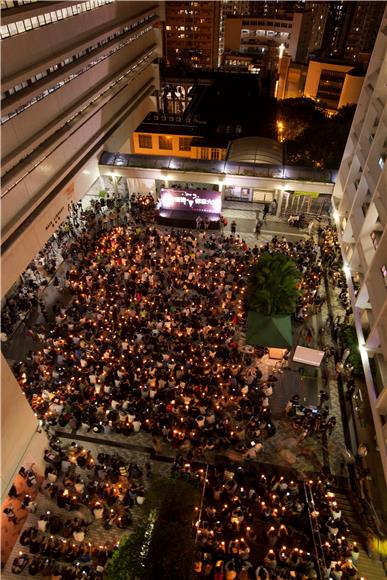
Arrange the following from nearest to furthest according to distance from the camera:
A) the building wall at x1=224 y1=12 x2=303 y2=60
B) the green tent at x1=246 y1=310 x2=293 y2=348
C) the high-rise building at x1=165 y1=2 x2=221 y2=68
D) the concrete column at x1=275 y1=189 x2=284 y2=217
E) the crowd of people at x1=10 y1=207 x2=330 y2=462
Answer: the crowd of people at x1=10 y1=207 x2=330 y2=462 → the green tent at x1=246 y1=310 x2=293 y2=348 → the concrete column at x1=275 y1=189 x2=284 y2=217 → the high-rise building at x1=165 y1=2 x2=221 y2=68 → the building wall at x1=224 y1=12 x2=303 y2=60

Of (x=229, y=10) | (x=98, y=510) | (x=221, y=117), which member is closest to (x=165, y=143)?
(x=221, y=117)

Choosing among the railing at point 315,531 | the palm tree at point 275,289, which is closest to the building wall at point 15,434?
the railing at point 315,531

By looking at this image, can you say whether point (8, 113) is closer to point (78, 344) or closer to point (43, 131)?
point (43, 131)

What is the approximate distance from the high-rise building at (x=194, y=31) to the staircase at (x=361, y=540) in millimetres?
81282

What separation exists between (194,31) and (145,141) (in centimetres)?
5870

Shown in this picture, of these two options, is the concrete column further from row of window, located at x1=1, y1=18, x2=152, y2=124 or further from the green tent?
row of window, located at x1=1, y1=18, x2=152, y2=124

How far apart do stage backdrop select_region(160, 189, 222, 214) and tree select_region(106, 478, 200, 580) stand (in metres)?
18.6

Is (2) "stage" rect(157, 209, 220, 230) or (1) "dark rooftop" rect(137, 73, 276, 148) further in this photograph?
(1) "dark rooftop" rect(137, 73, 276, 148)

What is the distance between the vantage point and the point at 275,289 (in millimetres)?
16953

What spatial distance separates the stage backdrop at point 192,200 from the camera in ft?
84.5

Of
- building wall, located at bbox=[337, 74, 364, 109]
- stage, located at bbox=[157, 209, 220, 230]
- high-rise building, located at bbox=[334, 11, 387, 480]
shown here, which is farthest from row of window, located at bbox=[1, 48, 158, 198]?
building wall, located at bbox=[337, 74, 364, 109]

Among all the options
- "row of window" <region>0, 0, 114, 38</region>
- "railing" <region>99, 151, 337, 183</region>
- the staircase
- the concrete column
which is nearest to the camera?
the staircase

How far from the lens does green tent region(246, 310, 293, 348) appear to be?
16.7 meters

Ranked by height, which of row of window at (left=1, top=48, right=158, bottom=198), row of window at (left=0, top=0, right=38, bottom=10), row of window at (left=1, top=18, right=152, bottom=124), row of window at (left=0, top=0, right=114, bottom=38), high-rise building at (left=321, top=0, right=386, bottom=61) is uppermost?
row of window at (left=0, top=0, right=38, bottom=10)
